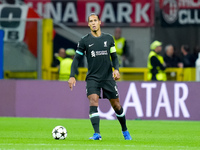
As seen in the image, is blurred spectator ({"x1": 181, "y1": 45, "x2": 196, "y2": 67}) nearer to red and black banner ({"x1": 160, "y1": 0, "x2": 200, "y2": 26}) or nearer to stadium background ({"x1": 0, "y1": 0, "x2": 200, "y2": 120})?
stadium background ({"x1": 0, "y1": 0, "x2": 200, "y2": 120})

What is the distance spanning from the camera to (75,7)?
2497 cm

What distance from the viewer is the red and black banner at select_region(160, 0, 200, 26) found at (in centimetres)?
2481

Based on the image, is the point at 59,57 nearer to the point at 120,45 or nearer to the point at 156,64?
the point at 120,45

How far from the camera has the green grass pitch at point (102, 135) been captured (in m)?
10.9

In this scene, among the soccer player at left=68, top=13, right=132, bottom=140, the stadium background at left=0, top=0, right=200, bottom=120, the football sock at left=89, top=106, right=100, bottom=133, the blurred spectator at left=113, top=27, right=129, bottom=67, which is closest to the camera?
the football sock at left=89, top=106, right=100, bottom=133

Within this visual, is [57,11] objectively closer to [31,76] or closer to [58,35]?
[58,35]

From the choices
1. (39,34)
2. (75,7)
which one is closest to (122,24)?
(75,7)

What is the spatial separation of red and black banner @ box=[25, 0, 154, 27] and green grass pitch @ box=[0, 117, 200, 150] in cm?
676

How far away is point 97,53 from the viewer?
11.8 m

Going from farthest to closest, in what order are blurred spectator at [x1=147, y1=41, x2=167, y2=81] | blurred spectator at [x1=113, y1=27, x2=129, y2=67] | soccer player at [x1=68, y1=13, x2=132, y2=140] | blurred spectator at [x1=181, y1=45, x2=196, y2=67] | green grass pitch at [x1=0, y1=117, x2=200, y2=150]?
blurred spectator at [x1=113, y1=27, x2=129, y2=67], blurred spectator at [x1=181, y1=45, x2=196, y2=67], blurred spectator at [x1=147, y1=41, x2=167, y2=81], soccer player at [x1=68, y1=13, x2=132, y2=140], green grass pitch at [x1=0, y1=117, x2=200, y2=150]

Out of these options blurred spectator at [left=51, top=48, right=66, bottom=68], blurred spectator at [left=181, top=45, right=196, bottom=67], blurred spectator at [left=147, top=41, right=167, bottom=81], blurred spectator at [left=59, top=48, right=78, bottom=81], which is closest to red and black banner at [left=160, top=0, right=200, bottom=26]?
blurred spectator at [left=181, top=45, right=196, bottom=67]

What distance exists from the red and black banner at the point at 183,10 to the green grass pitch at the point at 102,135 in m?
7.31

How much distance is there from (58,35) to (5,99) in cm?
557

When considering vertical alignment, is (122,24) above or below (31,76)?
above
